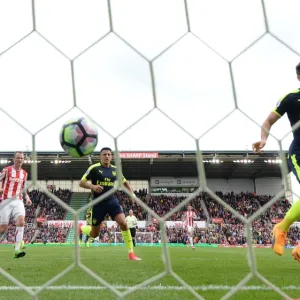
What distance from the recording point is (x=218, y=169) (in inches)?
929

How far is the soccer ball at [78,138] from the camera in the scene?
343 cm

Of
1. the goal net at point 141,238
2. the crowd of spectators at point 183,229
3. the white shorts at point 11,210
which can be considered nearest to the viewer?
the white shorts at point 11,210

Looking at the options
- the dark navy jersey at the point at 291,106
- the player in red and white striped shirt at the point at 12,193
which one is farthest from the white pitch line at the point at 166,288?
the player in red and white striped shirt at the point at 12,193

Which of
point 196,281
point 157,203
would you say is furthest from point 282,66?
point 157,203

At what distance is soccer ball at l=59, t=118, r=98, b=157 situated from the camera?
11.2ft

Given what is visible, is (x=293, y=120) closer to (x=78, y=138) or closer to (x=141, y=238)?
(x=78, y=138)

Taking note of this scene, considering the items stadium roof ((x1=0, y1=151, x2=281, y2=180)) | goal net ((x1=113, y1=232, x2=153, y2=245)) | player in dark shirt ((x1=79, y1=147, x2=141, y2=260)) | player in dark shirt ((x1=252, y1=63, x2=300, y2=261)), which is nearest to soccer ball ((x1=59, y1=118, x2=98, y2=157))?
player in dark shirt ((x1=79, y1=147, x2=141, y2=260))

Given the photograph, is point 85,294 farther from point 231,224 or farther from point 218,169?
point 218,169

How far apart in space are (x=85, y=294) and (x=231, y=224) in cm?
1755

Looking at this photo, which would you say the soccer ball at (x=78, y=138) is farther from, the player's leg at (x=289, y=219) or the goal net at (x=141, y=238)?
the goal net at (x=141, y=238)

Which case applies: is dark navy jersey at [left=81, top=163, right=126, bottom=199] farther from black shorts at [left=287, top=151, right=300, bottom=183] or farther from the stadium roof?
the stadium roof

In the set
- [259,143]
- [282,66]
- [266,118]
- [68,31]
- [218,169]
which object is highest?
[218,169]

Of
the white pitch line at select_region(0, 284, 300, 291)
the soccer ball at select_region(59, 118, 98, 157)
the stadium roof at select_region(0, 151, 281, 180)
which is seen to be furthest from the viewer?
the stadium roof at select_region(0, 151, 281, 180)

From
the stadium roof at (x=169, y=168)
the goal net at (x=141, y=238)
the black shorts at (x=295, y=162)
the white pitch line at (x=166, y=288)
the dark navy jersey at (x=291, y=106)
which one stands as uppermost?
the stadium roof at (x=169, y=168)
